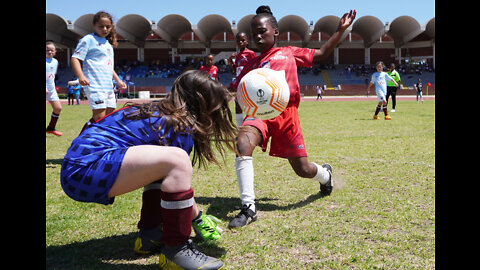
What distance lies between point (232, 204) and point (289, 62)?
1503 millimetres

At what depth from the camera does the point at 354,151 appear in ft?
21.0

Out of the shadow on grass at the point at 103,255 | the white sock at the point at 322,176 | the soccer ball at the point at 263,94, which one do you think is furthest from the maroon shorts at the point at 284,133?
the shadow on grass at the point at 103,255

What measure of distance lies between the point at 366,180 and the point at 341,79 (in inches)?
1944

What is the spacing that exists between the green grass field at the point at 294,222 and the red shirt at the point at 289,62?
107cm

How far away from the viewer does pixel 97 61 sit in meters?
5.41

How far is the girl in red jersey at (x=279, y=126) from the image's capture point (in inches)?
132

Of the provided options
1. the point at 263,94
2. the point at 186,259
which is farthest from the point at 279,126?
the point at 186,259

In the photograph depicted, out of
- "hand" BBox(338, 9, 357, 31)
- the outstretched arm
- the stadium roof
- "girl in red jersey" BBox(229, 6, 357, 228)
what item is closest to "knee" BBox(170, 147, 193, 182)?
"girl in red jersey" BBox(229, 6, 357, 228)

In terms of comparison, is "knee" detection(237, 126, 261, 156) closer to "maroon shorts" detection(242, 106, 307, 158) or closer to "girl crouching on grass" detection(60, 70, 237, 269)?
"maroon shorts" detection(242, 106, 307, 158)

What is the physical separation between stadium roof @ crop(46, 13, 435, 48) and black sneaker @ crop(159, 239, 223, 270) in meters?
49.1

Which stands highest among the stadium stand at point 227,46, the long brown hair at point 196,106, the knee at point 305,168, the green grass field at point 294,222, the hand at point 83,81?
the stadium stand at point 227,46

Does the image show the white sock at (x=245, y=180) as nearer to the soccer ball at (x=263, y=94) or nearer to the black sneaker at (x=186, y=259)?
the soccer ball at (x=263, y=94)
